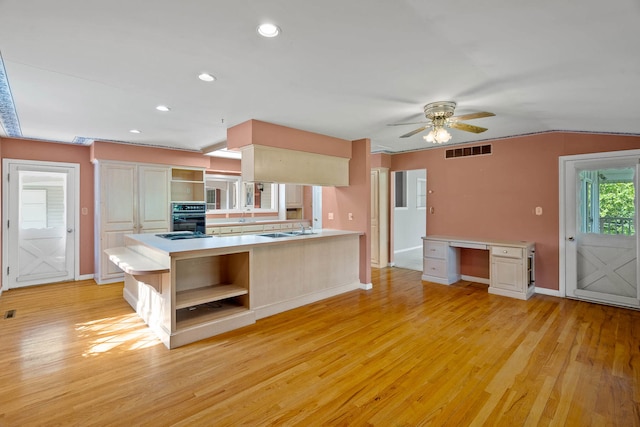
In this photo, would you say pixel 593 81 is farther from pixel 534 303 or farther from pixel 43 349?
pixel 43 349

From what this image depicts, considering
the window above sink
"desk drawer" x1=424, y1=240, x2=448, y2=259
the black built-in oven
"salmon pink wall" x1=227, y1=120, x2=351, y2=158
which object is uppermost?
"salmon pink wall" x1=227, y1=120, x2=351, y2=158

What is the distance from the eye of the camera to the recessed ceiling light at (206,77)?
100 inches

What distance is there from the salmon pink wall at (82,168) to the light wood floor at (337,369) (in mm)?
1617

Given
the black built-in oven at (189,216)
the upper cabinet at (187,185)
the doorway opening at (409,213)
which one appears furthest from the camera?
the doorway opening at (409,213)

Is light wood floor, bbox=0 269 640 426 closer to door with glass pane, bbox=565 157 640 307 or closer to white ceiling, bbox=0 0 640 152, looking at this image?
door with glass pane, bbox=565 157 640 307

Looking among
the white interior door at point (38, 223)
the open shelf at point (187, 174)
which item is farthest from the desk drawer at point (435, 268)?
the white interior door at point (38, 223)

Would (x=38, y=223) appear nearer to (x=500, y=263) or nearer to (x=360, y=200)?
(x=360, y=200)

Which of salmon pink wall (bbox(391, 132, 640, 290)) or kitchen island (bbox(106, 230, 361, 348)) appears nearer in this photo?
kitchen island (bbox(106, 230, 361, 348))

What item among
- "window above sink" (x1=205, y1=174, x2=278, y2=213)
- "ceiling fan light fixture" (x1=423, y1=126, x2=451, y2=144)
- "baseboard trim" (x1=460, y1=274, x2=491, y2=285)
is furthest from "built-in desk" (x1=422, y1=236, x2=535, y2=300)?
"window above sink" (x1=205, y1=174, x2=278, y2=213)

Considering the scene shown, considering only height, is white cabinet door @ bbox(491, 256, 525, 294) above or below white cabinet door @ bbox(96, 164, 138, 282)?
below

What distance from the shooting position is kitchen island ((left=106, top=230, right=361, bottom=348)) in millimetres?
3113

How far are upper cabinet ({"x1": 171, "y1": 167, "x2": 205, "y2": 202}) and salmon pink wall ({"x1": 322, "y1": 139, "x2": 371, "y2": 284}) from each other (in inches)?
118

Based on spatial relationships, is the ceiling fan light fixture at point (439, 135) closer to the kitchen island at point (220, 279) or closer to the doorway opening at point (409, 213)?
the kitchen island at point (220, 279)

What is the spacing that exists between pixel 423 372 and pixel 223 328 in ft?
6.74
